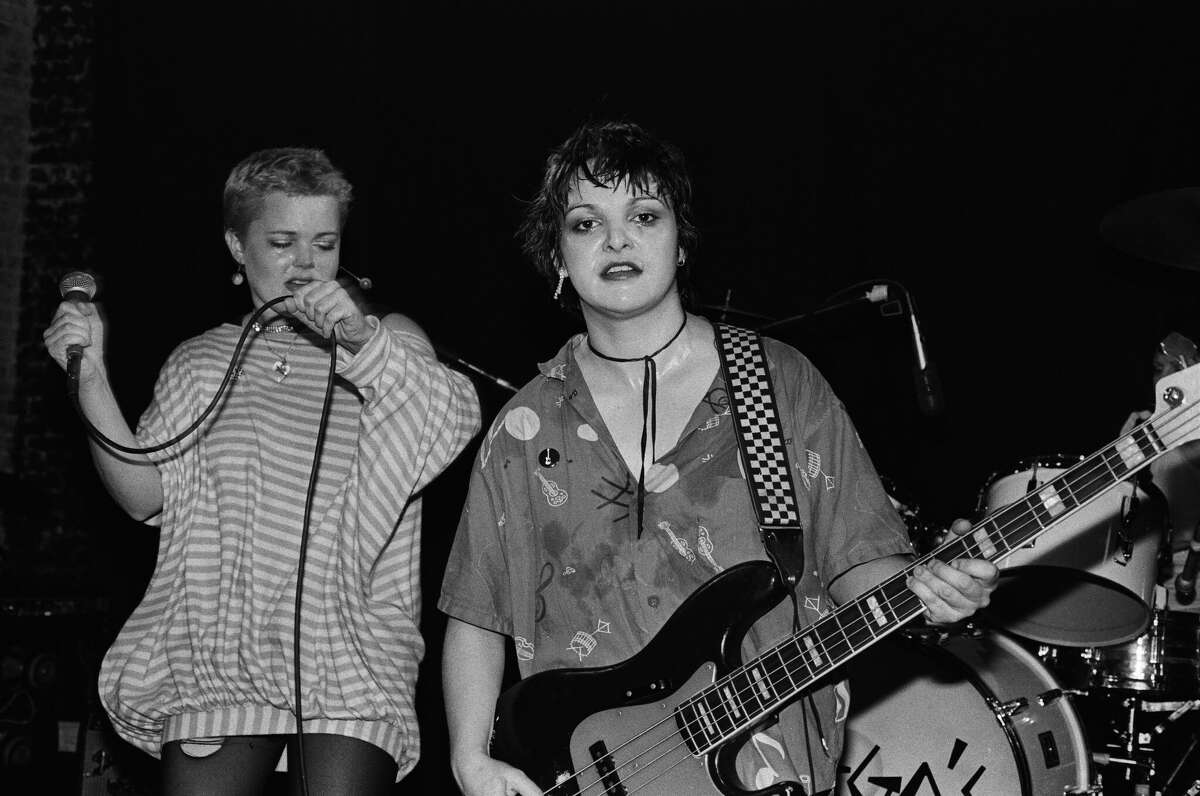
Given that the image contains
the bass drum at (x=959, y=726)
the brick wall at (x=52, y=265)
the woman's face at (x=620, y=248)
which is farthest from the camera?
the brick wall at (x=52, y=265)

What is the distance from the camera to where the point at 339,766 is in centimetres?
223

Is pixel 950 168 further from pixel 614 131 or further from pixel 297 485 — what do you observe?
pixel 297 485

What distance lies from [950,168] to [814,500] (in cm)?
211

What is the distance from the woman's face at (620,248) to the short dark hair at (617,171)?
2cm

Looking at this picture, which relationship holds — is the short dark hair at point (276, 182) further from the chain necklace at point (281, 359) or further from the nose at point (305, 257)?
the chain necklace at point (281, 359)

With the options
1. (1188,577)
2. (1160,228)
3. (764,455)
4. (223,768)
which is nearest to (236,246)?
(223,768)

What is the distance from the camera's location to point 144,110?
5000mm

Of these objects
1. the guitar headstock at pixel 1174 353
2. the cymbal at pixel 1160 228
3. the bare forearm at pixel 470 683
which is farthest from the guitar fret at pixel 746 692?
the cymbal at pixel 1160 228

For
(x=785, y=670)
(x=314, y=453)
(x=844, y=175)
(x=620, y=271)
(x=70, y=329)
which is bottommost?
(x=785, y=670)

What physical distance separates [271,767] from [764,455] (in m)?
1.10

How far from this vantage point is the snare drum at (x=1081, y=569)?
3316 mm

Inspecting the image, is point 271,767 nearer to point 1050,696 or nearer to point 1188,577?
point 1050,696

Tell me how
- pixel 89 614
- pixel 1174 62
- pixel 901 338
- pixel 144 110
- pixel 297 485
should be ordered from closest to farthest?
pixel 297 485
pixel 1174 62
pixel 901 338
pixel 89 614
pixel 144 110

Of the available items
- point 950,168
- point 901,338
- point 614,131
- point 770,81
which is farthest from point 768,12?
point 614,131
